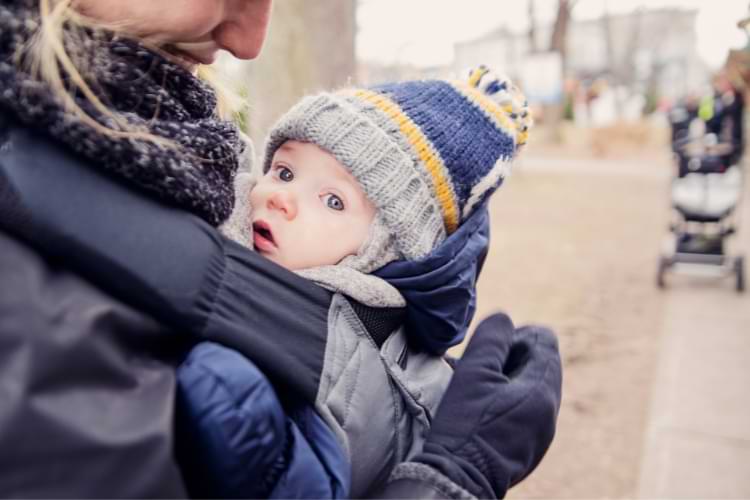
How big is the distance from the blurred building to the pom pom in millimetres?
32559

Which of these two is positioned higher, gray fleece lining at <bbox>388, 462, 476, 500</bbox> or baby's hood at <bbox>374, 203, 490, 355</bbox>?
baby's hood at <bbox>374, 203, 490, 355</bbox>

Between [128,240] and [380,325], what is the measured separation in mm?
576

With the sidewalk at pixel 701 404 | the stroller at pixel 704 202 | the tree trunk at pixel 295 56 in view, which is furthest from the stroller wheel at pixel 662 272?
the tree trunk at pixel 295 56

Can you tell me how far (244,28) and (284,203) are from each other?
0.37 metres

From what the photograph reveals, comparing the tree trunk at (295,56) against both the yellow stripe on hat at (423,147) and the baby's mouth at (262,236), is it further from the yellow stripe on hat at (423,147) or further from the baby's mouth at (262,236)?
the baby's mouth at (262,236)

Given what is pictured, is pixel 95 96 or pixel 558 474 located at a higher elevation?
pixel 95 96

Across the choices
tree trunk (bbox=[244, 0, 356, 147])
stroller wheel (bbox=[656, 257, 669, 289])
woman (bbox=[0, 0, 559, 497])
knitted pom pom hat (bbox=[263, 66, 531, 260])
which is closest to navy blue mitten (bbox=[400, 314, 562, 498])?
woman (bbox=[0, 0, 559, 497])

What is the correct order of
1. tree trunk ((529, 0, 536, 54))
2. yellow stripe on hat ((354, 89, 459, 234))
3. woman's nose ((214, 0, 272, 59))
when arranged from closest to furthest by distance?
woman's nose ((214, 0, 272, 59)) → yellow stripe on hat ((354, 89, 459, 234)) → tree trunk ((529, 0, 536, 54))

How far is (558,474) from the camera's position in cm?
399

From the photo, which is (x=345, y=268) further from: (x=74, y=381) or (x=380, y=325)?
(x=74, y=381)

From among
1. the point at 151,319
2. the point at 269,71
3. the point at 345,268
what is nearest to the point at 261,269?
the point at 151,319

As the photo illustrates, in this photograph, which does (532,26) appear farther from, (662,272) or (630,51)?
(630,51)

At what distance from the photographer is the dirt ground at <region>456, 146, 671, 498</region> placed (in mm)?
4078

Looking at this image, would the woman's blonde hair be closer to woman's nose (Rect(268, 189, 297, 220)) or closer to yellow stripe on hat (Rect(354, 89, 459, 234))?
woman's nose (Rect(268, 189, 297, 220))
